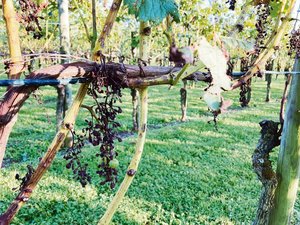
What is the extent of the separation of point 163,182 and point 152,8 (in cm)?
497

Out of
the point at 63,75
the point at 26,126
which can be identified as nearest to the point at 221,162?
the point at 26,126

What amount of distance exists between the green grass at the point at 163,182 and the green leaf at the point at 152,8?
1631mm

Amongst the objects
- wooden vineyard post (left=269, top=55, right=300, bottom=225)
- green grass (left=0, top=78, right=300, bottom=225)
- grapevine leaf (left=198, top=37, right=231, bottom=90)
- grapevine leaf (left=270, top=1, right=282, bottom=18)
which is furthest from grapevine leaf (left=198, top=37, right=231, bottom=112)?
green grass (left=0, top=78, right=300, bottom=225)

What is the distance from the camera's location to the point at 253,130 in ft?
31.1

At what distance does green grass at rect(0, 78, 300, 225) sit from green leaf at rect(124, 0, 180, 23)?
163cm

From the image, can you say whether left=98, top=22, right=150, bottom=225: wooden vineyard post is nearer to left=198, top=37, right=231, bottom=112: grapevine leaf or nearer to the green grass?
left=198, top=37, right=231, bottom=112: grapevine leaf

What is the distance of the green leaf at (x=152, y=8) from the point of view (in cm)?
78

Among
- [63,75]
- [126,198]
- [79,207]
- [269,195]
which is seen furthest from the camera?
[126,198]

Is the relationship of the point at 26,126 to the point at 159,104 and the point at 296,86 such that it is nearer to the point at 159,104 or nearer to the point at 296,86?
the point at 159,104

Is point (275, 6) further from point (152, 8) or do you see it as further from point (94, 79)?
point (94, 79)

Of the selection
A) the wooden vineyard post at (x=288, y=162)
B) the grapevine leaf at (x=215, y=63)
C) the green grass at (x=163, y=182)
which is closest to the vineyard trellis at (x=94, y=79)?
the grapevine leaf at (x=215, y=63)

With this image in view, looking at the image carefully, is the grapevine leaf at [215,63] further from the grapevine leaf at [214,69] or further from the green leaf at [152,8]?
the green leaf at [152,8]

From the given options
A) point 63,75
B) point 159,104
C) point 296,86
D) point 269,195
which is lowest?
point 159,104

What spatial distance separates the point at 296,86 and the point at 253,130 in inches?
306
